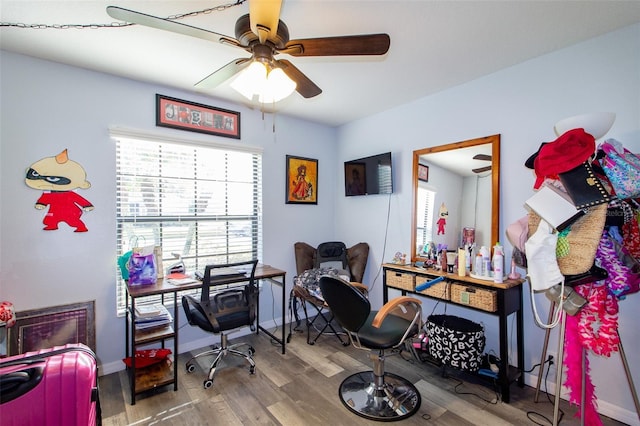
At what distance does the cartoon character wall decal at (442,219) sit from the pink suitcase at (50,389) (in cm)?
272

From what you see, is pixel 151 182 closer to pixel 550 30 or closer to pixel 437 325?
pixel 437 325

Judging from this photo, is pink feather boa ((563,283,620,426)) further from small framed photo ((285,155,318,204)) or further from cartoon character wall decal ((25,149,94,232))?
cartoon character wall decal ((25,149,94,232))

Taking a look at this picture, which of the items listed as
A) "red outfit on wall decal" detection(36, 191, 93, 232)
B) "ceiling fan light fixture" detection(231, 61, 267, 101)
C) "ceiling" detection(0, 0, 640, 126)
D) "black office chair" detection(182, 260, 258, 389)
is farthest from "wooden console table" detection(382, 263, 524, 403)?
"red outfit on wall decal" detection(36, 191, 93, 232)

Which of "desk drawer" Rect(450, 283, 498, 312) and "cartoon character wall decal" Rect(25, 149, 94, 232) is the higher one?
"cartoon character wall decal" Rect(25, 149, 94, 232)

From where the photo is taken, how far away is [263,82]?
168cm

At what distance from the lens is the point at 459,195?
8.99 feet

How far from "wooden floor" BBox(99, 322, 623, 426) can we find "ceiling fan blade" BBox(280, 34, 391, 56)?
219 centimetres

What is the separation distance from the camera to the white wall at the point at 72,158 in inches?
84.6

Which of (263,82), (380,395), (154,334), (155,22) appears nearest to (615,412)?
(380,395)

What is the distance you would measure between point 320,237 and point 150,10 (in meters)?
2.83

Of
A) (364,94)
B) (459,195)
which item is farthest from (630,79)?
(364,94)

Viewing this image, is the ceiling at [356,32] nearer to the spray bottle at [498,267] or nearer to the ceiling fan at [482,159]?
the ceiling fan at [482,159]

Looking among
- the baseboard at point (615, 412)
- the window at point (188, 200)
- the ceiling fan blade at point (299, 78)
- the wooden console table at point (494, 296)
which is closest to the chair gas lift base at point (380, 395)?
the wooden console table at point (494, 296)

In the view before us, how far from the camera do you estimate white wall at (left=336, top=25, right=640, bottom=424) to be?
1.89 meters
